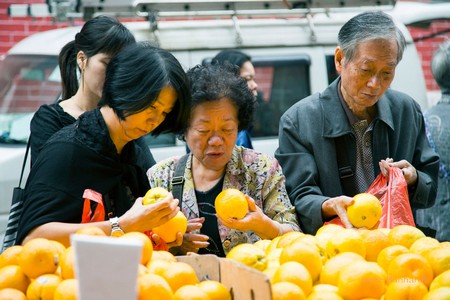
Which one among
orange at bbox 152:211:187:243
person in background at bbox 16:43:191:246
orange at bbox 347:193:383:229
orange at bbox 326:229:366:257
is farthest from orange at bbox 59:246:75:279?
orange at bbox 347:193:383:229

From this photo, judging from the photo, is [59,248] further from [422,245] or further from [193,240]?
[422,245]

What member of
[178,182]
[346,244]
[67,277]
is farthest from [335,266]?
[178,182]

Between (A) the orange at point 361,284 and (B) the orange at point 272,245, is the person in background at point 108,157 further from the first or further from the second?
(A) the orange at point 361,284

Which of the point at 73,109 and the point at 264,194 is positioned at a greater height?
the point at 73,109

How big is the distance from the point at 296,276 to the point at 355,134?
130cm

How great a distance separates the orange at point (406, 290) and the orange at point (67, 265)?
Answer: 2.85 ft

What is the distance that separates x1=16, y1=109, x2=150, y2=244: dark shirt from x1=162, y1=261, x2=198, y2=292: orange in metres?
0.55

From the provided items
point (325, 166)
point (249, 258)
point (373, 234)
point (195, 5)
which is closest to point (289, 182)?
point (325, 166)

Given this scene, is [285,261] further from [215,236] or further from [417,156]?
[417,156]

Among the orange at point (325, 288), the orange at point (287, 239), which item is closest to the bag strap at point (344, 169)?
the orange at point (287, 239)

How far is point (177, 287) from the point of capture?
2.36 meters

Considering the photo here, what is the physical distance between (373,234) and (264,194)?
0.64 m

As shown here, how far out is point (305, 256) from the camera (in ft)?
8.28

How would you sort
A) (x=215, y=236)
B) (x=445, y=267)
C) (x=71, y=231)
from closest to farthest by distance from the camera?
(x=445, y=267)
(x=71, y=231)
(x=215, y=236)
